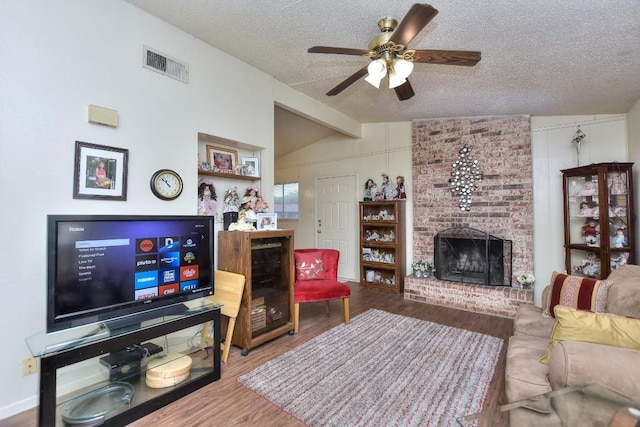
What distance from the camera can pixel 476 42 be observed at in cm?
232

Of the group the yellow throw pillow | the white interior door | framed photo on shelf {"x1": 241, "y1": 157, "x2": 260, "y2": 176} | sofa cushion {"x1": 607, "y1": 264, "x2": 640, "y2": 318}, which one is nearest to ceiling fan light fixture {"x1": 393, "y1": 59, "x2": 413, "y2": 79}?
the yellow throw pillow

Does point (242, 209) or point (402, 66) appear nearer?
point (402, 66)

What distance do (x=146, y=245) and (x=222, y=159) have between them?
135 cm

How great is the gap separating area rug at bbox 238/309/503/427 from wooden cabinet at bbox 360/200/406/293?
1.63 m

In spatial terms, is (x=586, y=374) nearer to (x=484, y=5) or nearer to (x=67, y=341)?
(x=484, y=5)

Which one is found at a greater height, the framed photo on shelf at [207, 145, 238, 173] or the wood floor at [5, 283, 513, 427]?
the framed photo on shelf at [207, 145, 238, 173]

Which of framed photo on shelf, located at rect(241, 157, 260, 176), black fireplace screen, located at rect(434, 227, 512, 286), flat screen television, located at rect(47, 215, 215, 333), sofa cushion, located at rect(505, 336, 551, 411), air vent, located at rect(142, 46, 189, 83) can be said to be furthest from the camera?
black fireplace screen, located at rect(434, 227, 512, 286)

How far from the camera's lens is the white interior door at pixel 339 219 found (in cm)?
538

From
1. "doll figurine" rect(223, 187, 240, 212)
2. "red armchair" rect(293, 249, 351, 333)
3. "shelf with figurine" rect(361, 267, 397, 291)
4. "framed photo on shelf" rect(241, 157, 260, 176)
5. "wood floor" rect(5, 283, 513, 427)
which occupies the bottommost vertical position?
"wood floor" rect(5, 283, 513, 427)

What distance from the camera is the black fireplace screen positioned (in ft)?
12.9

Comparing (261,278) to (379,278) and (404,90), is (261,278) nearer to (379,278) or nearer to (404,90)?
(404,90)

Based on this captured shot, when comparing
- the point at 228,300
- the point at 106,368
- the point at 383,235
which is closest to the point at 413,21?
the point at 228,300

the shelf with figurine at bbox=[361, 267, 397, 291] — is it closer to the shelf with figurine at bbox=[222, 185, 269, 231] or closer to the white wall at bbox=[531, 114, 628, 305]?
the white wall at bbox=[531, 114, 628, 305]

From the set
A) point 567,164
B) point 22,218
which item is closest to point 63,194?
point 22,218
